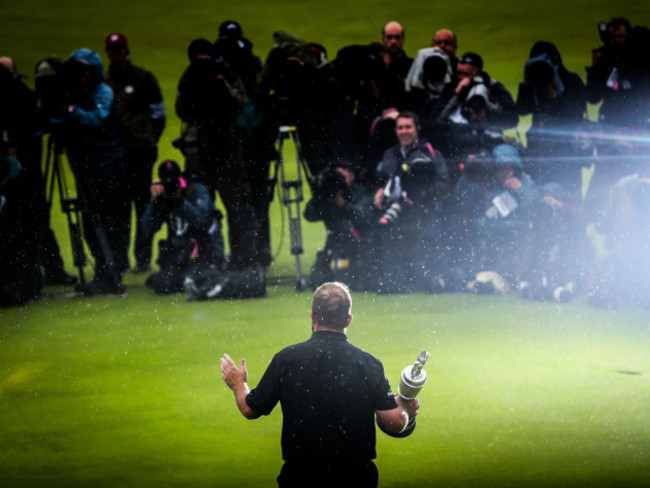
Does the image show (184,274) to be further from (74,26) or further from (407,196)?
(74,26)

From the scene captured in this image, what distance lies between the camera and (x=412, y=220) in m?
5.18

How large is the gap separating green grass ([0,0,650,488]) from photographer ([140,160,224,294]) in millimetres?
163

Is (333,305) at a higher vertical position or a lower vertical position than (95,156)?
higher

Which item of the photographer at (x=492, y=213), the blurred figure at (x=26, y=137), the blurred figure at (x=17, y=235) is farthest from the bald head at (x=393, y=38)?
the blurred figure at (x=17, y=235)

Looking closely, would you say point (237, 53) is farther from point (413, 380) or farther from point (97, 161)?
point (413, 380)

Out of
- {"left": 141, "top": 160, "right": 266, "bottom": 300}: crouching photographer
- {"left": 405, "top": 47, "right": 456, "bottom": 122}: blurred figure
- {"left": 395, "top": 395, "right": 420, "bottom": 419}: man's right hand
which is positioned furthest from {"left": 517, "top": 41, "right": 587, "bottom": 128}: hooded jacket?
{"left": 395, "top": 395, "right": 420, "bottom": 419}: man's right hand

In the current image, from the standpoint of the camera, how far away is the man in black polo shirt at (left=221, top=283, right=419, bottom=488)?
206cm

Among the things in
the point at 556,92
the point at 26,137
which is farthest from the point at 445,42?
the point at 26,137

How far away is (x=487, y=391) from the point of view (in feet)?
11.4

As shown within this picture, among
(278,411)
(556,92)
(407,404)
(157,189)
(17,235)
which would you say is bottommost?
(278,411)

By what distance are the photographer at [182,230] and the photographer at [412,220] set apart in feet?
2.81

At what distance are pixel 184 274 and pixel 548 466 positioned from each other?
2.98m

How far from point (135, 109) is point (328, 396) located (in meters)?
4.13

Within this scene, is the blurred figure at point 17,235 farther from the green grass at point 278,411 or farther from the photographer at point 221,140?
the photographer at point 221,140
